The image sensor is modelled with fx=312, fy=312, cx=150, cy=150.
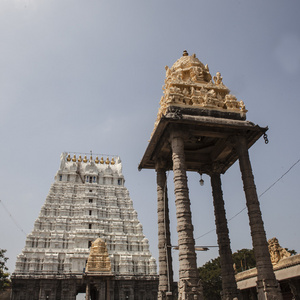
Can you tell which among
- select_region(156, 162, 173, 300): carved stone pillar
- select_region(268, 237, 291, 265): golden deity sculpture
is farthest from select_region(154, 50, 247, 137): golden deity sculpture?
select_region(268, 237, 291, 265): golden deity sculpture

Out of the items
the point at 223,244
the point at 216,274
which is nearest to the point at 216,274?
the point at 216,274

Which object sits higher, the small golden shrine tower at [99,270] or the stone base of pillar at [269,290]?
the small golden shrine tower at [99,270]

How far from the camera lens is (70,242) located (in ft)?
165

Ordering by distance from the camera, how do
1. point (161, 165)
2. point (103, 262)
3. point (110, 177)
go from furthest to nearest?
point (110, 177) → point (103, 262) → point (161, 165)

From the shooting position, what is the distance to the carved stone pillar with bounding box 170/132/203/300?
476 inches

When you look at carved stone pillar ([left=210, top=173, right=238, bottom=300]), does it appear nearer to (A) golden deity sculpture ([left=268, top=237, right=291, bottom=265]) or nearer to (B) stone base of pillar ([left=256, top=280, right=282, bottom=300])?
(B) stone base of pillar ([left=256, top=280, right=282, bottom=300])

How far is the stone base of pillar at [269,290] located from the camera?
1215 centimetres

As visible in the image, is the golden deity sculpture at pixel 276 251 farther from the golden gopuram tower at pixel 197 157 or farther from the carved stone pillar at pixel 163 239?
the carved stone pillar at pixel 163 239

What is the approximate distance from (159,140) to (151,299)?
121 feet

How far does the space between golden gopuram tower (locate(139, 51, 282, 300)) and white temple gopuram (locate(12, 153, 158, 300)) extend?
26512 mm

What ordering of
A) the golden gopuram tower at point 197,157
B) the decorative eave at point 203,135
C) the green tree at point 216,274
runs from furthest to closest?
the green tree at point 216,274, the decorative eave at point 203,135, the golden gopuram tower at point 197,157

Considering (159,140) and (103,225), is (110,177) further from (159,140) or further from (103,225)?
(159,140)

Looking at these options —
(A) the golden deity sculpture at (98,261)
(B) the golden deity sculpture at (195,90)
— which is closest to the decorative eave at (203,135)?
(B) the golden deity sculpture at (195,90)

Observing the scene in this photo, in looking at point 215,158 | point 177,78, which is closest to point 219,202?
point 215,158
